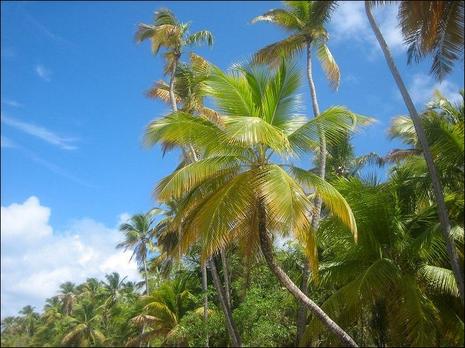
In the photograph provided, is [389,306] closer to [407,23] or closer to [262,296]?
[262,296]

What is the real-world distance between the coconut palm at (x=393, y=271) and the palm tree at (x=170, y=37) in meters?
10.1

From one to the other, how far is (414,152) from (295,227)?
13.4m

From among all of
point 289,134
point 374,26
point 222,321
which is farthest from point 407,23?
point 222,321

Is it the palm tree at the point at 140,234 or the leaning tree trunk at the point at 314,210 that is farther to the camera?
the palm tree at the point at 140,234

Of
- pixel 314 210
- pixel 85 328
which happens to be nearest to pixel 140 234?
pixel 85 328

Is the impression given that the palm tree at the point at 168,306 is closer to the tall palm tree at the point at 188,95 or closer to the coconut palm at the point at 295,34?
the tall palm tree at the point at 188,95

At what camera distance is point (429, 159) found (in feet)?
34.3

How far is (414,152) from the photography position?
21.3m

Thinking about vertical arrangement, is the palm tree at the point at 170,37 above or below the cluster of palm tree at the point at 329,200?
above

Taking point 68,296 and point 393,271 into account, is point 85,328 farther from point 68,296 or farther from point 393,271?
point 393,271

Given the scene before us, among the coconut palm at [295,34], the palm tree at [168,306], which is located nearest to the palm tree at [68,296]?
the palm tree at [168,306]

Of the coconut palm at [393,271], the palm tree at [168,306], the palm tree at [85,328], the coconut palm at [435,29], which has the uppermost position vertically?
the palm tree at [85,328]

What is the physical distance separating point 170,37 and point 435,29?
11.7m

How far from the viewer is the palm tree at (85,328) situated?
48.7 meters
